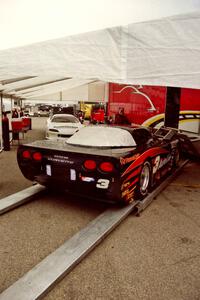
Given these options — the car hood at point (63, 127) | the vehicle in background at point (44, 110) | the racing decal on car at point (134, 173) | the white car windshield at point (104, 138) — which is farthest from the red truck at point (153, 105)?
the vehicle in background at point (44, 110)

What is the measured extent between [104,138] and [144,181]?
3.25ft

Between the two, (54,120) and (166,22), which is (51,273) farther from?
(54,120)

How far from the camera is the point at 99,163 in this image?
3.38m

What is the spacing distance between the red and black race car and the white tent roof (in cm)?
101

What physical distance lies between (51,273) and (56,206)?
5.78 feet

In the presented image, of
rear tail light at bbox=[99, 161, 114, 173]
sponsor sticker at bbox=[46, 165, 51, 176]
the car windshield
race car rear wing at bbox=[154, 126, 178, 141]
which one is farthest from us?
the car windshield

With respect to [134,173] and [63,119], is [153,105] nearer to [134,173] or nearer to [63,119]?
[63,119]

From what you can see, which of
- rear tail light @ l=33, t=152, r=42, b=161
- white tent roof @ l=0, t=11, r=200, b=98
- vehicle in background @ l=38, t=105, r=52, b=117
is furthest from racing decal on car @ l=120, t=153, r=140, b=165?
vehicle in background @ l=38, t=105, r=52, b=117

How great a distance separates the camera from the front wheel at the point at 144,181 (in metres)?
4.06

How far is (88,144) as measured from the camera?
4.04 meters

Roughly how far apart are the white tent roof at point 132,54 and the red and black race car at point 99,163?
1.01 metres

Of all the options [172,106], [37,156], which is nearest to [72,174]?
[37,156]

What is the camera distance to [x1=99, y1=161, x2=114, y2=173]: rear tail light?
332 cm

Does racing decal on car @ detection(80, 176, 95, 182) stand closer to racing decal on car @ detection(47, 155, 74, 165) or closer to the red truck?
racing decal on car @ detection(47, 155, 74, 165)
